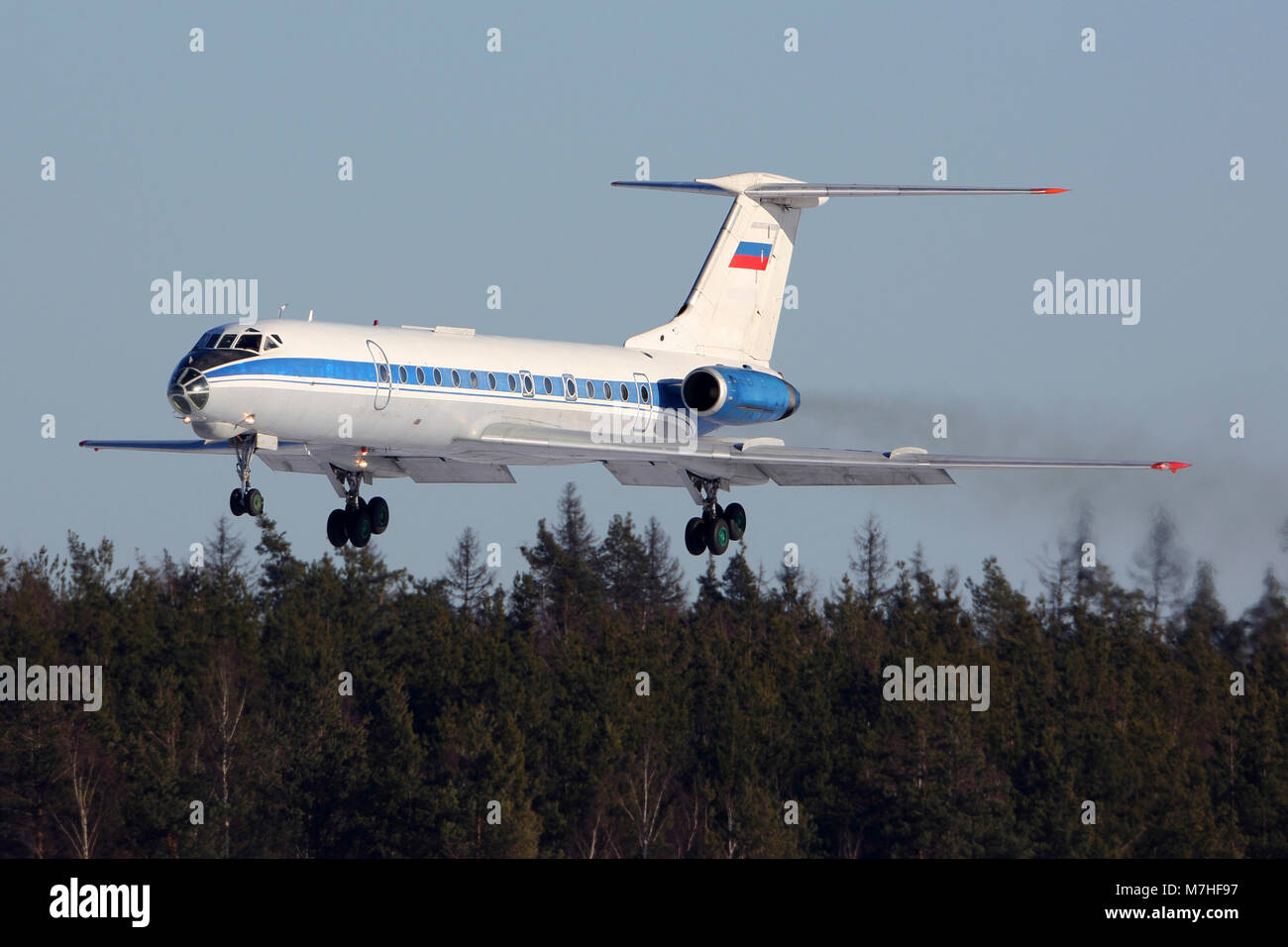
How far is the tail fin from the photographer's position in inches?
1473

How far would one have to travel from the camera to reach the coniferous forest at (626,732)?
6731 centimetres

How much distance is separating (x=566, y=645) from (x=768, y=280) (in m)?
38.4

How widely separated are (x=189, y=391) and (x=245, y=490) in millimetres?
1553

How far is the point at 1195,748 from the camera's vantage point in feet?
237

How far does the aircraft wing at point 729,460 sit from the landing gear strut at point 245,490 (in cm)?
339

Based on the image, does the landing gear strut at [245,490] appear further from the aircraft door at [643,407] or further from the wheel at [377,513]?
the aircraft door at [643,407]

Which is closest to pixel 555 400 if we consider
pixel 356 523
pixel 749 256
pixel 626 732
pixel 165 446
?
pixel 356 523

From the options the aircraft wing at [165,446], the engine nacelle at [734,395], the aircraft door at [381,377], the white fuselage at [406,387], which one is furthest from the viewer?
the engine nacelle at [734,395]

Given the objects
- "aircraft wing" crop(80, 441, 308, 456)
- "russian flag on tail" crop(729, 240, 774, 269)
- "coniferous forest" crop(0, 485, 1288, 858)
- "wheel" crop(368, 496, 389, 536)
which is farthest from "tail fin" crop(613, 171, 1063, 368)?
"coniferous forest" crop(0, 485, 1288, 858)

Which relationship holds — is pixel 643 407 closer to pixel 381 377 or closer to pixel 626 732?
pixel 381 377

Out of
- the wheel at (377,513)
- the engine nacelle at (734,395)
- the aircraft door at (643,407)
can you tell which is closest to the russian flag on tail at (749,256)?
the engine nacelle at (734,395)

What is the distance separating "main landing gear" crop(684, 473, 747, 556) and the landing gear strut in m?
8.60
